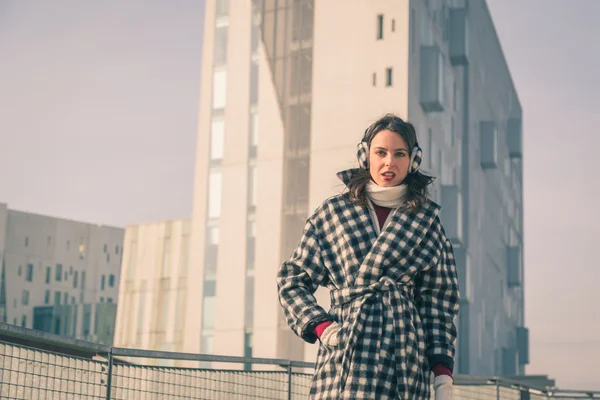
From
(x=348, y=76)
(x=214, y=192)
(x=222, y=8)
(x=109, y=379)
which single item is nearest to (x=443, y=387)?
(x=109, y=379)

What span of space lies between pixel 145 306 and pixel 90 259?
121ft

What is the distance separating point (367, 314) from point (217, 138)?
49591 mm

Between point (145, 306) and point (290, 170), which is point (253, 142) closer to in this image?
point (290, 170)

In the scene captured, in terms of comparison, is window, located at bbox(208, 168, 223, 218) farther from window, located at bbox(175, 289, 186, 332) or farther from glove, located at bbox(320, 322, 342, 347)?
glove, located at bbox(320, 322, 342, 347)

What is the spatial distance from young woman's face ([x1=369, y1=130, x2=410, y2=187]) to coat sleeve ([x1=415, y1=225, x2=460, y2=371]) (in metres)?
0.36

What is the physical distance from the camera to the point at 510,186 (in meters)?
72.6

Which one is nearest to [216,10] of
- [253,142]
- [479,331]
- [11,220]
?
[253,142]

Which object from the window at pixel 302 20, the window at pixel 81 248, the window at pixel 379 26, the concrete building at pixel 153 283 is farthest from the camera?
the window at pixel 81 248

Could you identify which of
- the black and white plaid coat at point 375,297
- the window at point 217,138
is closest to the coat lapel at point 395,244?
the black and white plaid coat at point 375,297

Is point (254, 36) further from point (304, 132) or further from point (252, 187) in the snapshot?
point (252, 187)

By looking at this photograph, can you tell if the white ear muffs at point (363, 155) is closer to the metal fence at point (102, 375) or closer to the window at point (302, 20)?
the metal fence at point (102, 375)

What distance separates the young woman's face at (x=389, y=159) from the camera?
14.9ft

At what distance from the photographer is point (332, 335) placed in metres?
4.28

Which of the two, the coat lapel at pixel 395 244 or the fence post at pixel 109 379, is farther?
the fence post at pixel 109 379
